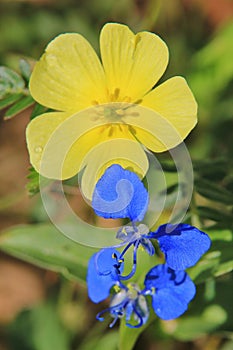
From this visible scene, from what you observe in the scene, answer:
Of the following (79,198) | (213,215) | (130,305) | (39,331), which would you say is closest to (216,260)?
(213,215)

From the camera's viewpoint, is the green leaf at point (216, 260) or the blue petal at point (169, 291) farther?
the green leaf at point (216, 260)

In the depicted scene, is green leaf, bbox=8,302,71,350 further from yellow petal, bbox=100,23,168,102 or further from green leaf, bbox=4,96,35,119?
yellow petal, bbox=100,23,168,102

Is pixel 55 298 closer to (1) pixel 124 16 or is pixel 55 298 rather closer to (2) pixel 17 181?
(2) pixel 17 181

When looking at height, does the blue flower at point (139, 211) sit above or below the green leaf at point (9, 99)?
above

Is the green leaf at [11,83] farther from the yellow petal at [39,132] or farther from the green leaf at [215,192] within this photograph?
the green leaf at [215,192]

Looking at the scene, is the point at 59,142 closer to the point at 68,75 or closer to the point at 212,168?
the point at 68,75

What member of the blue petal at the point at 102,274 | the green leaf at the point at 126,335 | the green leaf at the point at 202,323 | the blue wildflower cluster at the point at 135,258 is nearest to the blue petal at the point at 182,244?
the blue wildflower cluster at the point at 135,258

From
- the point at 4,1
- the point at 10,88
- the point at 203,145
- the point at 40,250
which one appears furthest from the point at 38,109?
the point at 4,1
